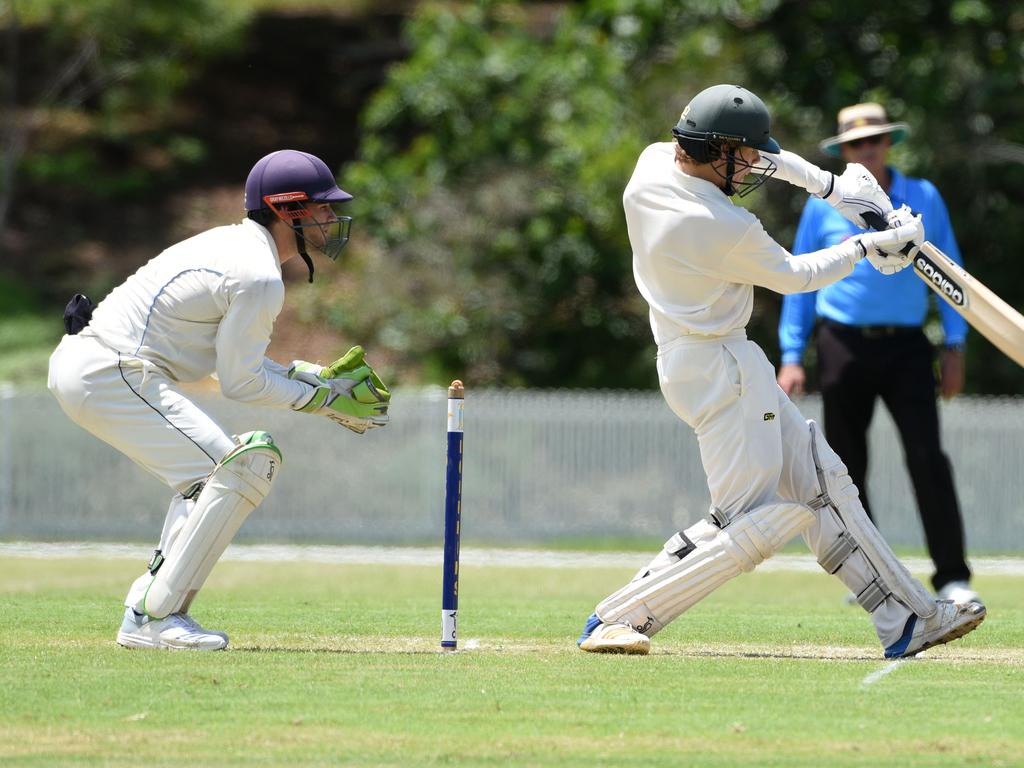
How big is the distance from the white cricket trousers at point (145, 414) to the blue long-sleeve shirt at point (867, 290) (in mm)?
3598

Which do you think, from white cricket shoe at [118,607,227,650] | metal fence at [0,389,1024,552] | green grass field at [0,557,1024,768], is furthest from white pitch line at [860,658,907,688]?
metal fence at [0,389,1024,552]

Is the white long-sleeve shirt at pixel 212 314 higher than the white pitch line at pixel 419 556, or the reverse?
the white long-sleeve shirt at pixel 212 314

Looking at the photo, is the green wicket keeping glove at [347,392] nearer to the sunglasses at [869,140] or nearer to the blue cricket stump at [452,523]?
the blue cricket stump at [452,523]

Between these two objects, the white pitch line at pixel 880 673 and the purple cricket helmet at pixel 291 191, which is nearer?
the white pitch line at pixel 880 673

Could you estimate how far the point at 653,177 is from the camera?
6652 millimetres

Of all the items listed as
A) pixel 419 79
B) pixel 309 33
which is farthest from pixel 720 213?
pixel 309 33

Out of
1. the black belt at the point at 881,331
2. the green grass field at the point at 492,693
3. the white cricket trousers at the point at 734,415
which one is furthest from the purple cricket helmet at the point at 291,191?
the black belt at the point at 881,331

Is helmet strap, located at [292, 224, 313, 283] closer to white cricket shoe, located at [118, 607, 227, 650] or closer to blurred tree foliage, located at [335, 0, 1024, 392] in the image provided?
white cricket shoe, located at [118, 607, 227, 650]

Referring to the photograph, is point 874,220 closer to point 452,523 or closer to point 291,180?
point 452,523

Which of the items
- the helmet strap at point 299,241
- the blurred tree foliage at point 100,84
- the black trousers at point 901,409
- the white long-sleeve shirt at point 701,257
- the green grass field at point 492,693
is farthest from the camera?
the blurred tree foliage at point 100,84

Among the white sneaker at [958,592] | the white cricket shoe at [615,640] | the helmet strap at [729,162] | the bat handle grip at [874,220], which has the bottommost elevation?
the white sneaker at [958,592]

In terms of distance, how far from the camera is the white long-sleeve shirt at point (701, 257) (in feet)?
21.3

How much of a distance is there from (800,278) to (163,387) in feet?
8.23

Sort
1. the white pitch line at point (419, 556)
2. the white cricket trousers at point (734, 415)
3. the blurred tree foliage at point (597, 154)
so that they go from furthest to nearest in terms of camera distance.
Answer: the blurred tree foliage at point (597, 154) < the white pitch line at point (419, 556) < the white cricket trousers at point (734, 415)
